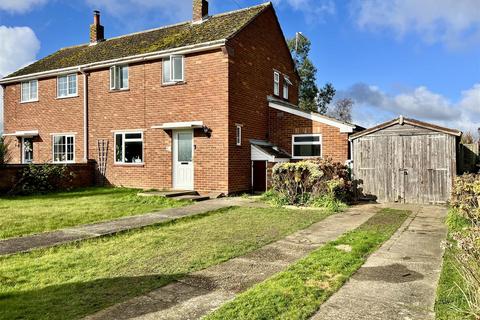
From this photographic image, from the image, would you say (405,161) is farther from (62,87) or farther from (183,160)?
(62,87)

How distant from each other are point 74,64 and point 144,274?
17.5m

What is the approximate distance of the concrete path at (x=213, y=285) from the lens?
4047 millimetres

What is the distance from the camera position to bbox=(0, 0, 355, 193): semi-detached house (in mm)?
15453

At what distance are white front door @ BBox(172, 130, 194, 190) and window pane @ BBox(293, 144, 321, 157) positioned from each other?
4.87 meters

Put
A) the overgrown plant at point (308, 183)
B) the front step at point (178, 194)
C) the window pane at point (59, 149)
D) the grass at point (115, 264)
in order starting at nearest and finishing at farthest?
the grass at point (115, 264)
the overgrown plant at point (308, 183)
the front step at point (178, 194)
the window pane at point (59, 149)

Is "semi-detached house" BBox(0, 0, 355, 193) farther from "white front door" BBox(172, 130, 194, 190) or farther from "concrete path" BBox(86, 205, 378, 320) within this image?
"concrete path" BBox(86, 205, 378, 320)

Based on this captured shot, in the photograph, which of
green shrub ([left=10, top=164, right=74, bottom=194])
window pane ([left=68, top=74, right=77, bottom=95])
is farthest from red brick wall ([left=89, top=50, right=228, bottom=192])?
green shrub ([left=10, top=164, right=74, bottom=194])

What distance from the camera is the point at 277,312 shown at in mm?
3959

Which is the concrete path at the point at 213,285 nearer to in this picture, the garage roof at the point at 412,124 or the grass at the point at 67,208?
the grass at the point at 67,208

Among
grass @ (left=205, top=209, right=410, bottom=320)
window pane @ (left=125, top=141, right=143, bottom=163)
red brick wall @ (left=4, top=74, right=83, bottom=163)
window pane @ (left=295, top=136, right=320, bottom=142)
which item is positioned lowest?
grass @ (left=205, top=209, right=410, bottom=320)

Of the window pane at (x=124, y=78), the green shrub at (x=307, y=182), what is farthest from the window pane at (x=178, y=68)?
the green shrub at (x=307, y=182)

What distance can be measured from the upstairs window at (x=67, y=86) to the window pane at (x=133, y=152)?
4650mm

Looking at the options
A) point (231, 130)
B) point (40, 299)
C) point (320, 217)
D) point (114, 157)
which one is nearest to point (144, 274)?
point (40, 299)

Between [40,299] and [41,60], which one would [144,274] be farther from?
A: [41,60]
